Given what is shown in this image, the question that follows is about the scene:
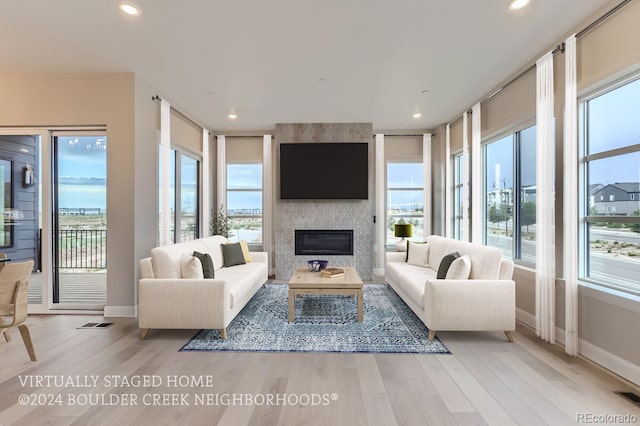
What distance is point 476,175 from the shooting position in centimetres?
473

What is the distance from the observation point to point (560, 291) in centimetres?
311

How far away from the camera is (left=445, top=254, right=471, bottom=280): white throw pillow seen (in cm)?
332

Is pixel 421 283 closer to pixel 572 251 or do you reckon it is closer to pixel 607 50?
pixel 572 251

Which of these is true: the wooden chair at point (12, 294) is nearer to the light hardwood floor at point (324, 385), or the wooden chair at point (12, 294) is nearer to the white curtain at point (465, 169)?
the light hardwood floor at point (324, 385)

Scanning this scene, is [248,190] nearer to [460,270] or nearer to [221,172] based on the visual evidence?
[221,172]

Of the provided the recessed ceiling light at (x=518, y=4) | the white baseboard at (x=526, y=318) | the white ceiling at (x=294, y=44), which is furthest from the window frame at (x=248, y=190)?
the recessed ceiling light at (x=518, y=4)

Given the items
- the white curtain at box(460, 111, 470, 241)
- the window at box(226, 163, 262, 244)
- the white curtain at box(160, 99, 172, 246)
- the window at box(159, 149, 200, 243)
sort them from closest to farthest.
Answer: the white curtain at box(160, 99, 172, 246), the white curtain at box(460, 111, 470, 241), the window at box(159, 149, 200, 243), the window at box(226, 163, 262, 244)

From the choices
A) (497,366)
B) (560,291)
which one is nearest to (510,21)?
(560,291)

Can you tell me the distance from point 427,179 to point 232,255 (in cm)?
421

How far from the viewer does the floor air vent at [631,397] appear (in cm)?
215

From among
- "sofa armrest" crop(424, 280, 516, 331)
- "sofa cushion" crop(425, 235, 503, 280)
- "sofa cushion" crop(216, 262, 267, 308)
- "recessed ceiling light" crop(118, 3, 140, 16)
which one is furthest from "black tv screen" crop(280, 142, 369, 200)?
"recessed ceiling light" crop(118, 3, 140, 16)

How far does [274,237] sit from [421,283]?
12.1ft

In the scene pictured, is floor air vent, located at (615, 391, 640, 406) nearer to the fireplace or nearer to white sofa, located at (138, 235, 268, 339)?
white sofa, located at (138, 235, 268, 339)

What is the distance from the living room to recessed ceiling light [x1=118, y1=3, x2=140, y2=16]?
0.23 feet
